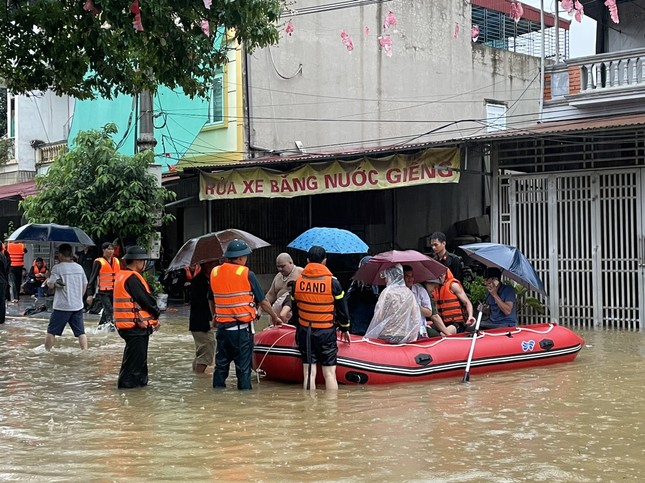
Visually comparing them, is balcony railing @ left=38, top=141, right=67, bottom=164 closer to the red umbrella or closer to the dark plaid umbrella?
the dark plaid umbrella

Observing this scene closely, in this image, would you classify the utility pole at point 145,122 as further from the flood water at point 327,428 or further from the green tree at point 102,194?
the flood water at point 327,428

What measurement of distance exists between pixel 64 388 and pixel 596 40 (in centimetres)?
1457

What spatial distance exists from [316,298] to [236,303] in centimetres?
85

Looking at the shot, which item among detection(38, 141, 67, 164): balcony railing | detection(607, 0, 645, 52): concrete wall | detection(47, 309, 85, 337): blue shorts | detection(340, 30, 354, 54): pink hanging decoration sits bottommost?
detection(47, 309, 85, 337): blue shorts

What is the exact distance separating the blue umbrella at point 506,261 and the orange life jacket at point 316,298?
2.60 metres

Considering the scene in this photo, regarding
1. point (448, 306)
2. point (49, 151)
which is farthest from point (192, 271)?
point (49, 151)

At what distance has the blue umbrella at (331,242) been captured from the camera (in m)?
12.3

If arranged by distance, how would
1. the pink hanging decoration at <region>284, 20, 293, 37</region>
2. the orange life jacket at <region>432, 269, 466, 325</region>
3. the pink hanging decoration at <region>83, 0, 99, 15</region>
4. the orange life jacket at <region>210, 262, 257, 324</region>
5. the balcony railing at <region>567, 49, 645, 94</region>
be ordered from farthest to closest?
the pink hanging decoration at <region>284, 20, 293, 37</region>
the balcony railing at <region>567, 49, 645, 94</region>
the orange life jacket at <region>432, 269, 466, 325</region>
the orange life jacket at <region>210, 262, 257, 324</region>
the pink hanging decoration at <region>83, 0, 99, 15</region>

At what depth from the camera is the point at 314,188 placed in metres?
18.3

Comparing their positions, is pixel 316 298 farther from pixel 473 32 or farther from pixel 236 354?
pixel 473 32

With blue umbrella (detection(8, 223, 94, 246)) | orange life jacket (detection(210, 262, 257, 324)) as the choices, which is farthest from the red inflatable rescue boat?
blue umbrella (detection(8, 223, 94, 246))

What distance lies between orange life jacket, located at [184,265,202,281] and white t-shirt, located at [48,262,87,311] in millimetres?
2678

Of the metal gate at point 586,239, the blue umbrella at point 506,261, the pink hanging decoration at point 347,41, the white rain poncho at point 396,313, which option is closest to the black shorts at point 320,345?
the white rain poncho at point 396,313

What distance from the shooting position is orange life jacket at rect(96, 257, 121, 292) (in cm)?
1480
